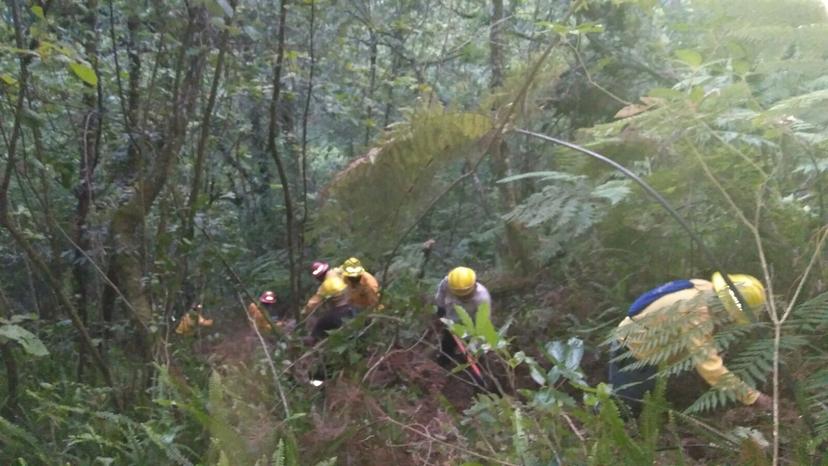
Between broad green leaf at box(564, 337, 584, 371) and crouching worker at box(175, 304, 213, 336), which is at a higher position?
broad green leaf at box(564, 337, 584, 371)

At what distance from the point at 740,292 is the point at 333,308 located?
383 cm

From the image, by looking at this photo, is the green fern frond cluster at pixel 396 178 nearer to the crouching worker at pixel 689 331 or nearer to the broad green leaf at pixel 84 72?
the broad green leaf at pixel 84 72

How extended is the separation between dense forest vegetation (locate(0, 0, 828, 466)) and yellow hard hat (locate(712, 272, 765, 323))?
4.0 inches

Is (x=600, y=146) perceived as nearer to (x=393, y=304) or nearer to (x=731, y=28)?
(x=731, y=28)

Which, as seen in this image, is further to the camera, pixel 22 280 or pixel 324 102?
pixel 22 280

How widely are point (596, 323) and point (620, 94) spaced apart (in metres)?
3.11

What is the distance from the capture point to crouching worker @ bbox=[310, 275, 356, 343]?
5.83 metres

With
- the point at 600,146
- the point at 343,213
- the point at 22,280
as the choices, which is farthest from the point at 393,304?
the point at 22,280

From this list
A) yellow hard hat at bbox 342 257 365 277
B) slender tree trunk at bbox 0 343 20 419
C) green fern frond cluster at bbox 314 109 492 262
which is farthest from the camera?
yellow hard hat at bbox 342 257 365 277

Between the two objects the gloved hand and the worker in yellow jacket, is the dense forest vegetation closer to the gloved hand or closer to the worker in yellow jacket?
the gloved hand

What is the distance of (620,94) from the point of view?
25.1 feet

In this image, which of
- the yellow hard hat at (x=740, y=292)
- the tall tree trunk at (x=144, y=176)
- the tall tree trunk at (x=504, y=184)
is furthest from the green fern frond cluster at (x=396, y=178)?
the tall tree trunk at (x=504, y=184)

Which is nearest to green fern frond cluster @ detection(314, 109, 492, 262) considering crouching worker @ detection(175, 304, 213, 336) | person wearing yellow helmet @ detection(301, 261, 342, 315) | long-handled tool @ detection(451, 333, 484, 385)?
long-handled tool @ detection(451, 333, 484, 385)

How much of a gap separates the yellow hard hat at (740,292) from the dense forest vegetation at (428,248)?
10cm
